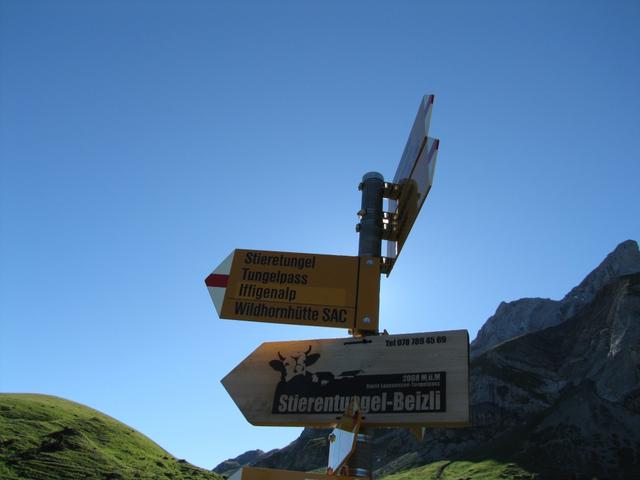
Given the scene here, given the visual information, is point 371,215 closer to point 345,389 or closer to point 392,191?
point 392,191

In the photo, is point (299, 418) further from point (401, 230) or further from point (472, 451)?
point (472, 451)

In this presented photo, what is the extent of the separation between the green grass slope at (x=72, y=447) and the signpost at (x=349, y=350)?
294 ft

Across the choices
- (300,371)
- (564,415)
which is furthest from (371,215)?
(564,415)

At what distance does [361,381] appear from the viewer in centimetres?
618

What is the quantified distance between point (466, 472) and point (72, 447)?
100853 mm

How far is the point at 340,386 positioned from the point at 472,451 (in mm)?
175377

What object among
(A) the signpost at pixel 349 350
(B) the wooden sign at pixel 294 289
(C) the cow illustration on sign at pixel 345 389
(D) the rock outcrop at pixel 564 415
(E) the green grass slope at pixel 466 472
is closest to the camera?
(A) the signpost at pixel 349 350

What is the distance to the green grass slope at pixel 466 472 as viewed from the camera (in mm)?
132875

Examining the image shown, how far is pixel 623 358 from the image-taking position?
160875 mm

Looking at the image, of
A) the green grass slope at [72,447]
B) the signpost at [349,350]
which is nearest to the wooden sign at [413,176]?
the signpost at [349,350]

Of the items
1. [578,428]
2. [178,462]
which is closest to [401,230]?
[178,462]

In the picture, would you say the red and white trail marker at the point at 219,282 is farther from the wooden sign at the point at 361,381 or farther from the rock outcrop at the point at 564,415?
the rock outcrop at the point at 564,415

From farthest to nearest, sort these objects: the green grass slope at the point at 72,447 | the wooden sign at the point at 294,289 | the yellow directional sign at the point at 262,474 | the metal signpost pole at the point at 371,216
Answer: the green grass slope at the point at 72,447 → the metal signpost pole at the point at 371,216 → the wooden sign at the point at 294,289 → the yellow directional sign at the point at 262,474

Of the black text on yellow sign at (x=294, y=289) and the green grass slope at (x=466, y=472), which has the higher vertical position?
the green grass slope at (x=466, y=472)
